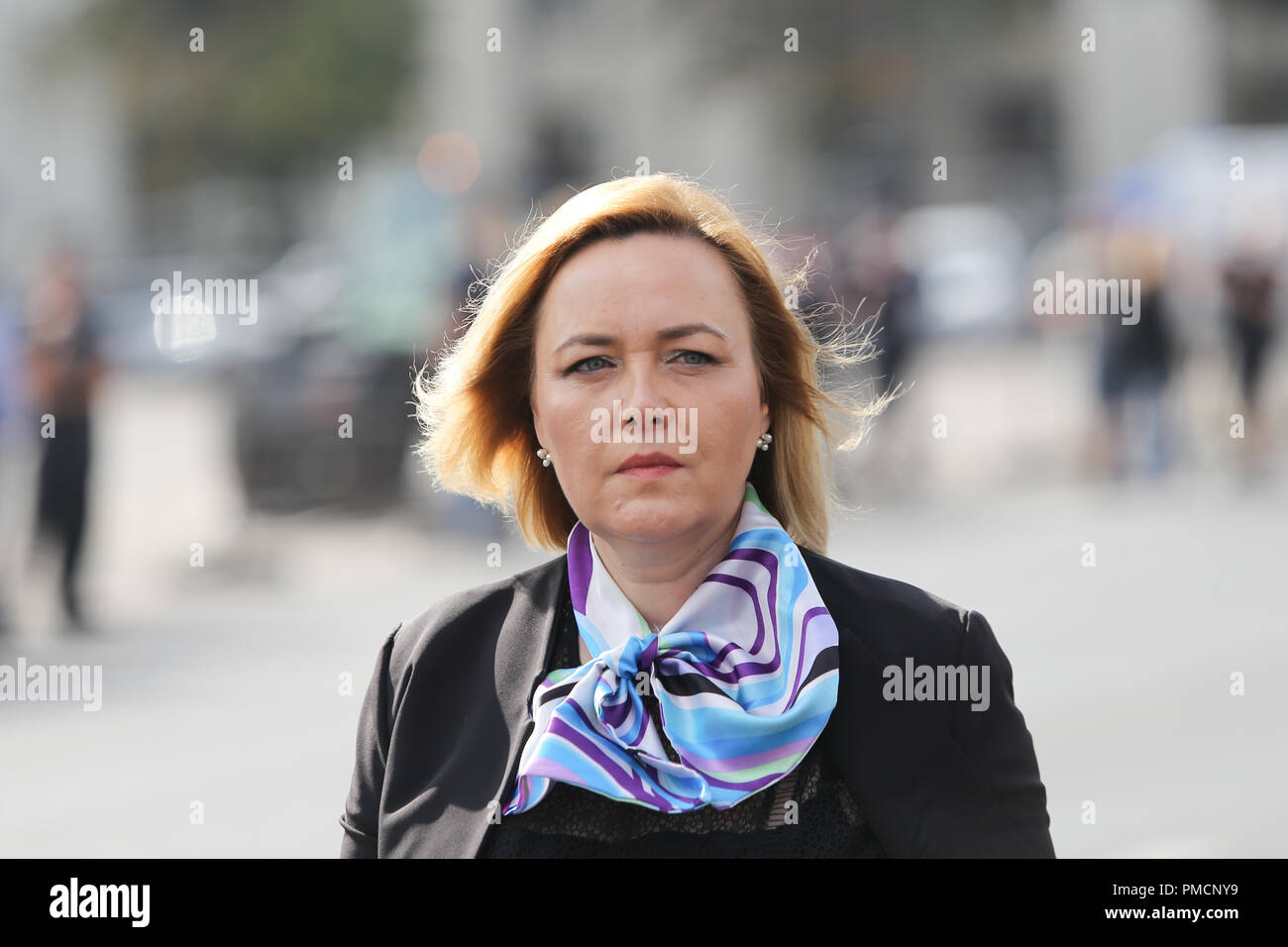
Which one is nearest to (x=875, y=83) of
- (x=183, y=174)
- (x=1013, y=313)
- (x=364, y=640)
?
(x=1013, y=313)

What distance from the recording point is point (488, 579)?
36.4ft

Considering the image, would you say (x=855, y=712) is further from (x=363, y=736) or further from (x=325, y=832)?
(x=325, y=832)

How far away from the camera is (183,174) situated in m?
41.0

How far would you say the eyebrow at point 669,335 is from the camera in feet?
7.69

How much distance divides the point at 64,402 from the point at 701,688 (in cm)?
852

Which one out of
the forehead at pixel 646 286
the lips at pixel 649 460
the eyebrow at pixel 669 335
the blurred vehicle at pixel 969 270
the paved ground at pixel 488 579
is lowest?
the paved ground at pixel 488 579

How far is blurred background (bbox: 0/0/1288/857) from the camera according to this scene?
739cm

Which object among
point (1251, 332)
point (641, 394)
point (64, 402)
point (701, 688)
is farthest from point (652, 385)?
point (1251, 332)

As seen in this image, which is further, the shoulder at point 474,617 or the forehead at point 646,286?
the shoulder at point 474,617

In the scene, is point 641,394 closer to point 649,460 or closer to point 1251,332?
point 649,460

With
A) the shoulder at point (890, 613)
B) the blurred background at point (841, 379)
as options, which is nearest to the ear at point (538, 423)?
the shoulder at point (890, 613)

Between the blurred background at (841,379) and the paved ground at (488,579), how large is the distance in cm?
4

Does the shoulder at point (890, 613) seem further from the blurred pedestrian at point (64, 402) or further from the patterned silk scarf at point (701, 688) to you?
the blurred pedestrian at point (64, 402)

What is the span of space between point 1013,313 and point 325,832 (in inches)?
820
